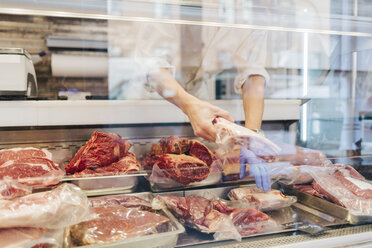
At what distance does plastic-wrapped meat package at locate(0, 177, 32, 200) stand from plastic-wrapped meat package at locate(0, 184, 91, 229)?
5 centimetres

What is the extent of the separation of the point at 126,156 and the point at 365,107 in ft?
7.99

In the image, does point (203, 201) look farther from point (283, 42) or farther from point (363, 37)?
point (283, 42)

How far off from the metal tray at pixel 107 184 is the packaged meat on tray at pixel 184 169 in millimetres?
90

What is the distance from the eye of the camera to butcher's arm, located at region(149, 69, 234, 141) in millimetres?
1632

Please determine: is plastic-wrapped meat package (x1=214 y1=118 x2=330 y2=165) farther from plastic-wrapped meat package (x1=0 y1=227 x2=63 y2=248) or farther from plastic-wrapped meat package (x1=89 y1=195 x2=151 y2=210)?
plastic-wrapped meat package (x1=0 y1=227 x2=63 y2=248)

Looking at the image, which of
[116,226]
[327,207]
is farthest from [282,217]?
[116,226]

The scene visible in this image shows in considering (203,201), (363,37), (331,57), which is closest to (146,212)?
(203,201)

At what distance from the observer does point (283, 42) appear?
13.0 feet

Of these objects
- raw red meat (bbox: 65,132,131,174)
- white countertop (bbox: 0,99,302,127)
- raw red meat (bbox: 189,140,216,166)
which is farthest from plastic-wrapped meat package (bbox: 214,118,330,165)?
white countertop (bbox: 0,99,302,127)

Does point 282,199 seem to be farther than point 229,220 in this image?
Yes

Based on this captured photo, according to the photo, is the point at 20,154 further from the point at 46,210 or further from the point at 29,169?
the point at 46,210

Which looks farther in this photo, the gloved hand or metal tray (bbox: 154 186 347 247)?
the gloved hand

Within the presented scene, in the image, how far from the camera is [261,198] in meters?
1.35

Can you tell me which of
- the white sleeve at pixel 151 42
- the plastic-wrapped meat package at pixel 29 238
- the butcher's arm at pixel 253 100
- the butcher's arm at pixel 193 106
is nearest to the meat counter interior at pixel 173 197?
the plastic-wrapped meat package at pixel 29 238
